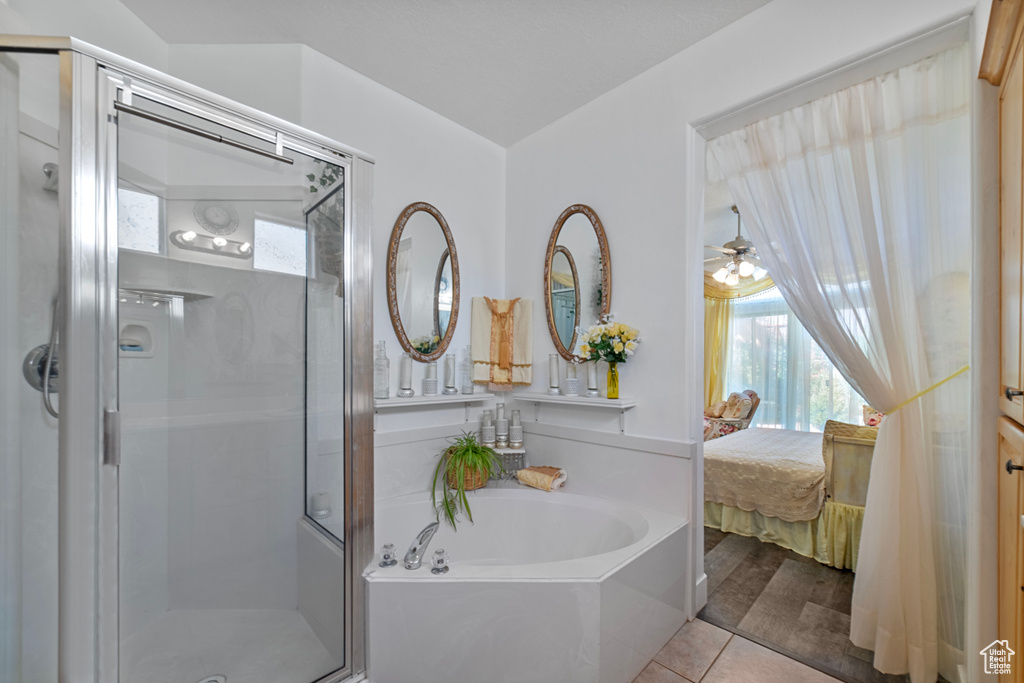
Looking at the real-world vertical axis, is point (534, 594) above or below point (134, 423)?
below

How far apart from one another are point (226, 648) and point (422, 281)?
A: 1.74 m

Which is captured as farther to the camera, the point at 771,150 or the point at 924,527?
the point at 771,150

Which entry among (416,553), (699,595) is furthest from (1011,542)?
(416,553)

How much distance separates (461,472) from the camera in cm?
224

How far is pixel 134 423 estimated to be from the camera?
3.80 feet

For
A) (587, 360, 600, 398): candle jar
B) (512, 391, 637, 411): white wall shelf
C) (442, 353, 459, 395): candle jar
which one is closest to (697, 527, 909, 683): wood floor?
(512, 391, 637, 411): white wall shelf

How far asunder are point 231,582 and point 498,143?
106 inches

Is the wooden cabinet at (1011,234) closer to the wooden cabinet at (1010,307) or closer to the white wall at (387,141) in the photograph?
the wooden cabinet at (1010,307)

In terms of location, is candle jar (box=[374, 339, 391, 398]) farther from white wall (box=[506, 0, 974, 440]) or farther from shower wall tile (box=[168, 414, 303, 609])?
white wall (box=[506, 0, 974, 440])

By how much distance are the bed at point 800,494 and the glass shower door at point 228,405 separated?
258cm

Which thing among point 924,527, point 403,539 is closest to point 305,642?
point 403,539

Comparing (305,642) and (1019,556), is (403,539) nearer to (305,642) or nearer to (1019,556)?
(305,642)

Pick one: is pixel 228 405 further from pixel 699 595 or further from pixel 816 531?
pixel 816 531

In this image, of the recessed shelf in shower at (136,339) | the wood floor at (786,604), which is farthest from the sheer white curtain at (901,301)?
the recessed shelf in shower at (136,339)
